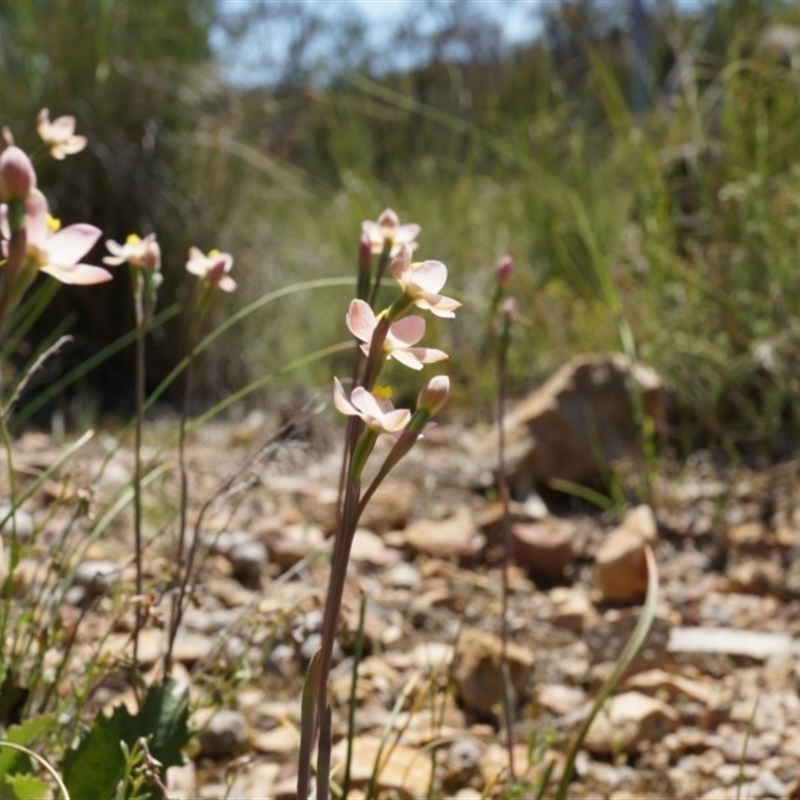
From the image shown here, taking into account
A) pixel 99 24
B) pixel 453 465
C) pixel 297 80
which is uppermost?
pixel 297 80

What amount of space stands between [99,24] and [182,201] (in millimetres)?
524

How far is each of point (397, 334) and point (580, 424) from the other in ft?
5.93

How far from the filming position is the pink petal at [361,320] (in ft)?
2.27

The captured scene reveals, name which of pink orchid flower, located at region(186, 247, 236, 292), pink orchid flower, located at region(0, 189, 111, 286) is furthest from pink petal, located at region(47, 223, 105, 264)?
pink orchid flower, located at region(186, 247, 236, 292)

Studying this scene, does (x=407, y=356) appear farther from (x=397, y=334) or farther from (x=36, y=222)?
(x=36, y=222)

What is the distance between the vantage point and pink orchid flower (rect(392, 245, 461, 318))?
72 cm

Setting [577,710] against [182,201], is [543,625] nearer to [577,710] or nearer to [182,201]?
[577,710]

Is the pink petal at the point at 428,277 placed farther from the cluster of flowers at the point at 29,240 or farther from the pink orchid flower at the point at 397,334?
the cluster of flowers at the point at 29,240

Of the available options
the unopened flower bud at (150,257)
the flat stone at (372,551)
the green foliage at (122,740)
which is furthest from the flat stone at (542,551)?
the unopened flower bud at (150,257)

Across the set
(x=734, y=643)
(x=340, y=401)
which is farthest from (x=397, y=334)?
(x=734, y=643)

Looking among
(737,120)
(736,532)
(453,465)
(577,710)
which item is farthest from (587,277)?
(577,710)

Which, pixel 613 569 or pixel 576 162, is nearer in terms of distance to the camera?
pixel 613 569

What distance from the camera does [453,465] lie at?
8.88ft

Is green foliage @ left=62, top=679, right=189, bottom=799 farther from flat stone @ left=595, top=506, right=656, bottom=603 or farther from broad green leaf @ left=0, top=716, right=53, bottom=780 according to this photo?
flat stone @ left=595, top=506, right=656, bottom=603
